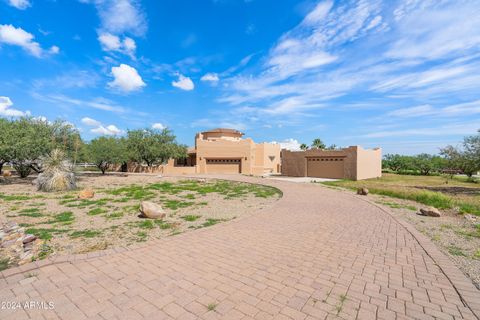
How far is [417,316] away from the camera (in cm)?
287

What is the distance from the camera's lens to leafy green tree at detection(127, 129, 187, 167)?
31.9m

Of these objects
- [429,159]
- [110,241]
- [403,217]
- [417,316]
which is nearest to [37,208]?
[110,241]

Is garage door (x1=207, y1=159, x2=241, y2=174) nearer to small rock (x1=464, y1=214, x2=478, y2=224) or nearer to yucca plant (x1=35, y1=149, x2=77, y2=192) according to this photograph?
yucca plant (x1=35, y1=149, x2=77, y2=192)

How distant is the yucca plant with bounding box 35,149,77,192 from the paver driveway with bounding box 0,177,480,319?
1227 centimetres

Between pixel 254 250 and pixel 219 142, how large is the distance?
1207 inches

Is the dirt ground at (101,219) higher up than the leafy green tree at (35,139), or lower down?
lower down

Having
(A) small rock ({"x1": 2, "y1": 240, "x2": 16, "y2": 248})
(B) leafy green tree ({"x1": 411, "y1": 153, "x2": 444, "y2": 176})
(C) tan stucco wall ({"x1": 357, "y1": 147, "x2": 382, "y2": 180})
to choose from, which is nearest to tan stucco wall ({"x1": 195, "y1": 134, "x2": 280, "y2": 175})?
(C) tan stucco wall ({"x1": 357, "y1": 147, "x2": 382, "y2": 180})

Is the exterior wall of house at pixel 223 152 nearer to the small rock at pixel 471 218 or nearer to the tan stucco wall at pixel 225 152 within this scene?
the tan stucco wall at pixel 225 152

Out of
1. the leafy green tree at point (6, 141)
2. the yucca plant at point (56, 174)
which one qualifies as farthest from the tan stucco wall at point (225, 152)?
the leafy green tree at point (6, 141)

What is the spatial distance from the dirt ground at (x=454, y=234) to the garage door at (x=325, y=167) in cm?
1723

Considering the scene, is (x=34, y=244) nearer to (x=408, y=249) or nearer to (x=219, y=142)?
(x=408, y=249)

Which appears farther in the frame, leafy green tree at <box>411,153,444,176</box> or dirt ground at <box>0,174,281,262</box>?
leafy green tree at <box>411,153,444,176</box>

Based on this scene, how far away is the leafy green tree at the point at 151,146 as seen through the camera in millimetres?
31875

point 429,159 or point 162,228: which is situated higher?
point 429,159
